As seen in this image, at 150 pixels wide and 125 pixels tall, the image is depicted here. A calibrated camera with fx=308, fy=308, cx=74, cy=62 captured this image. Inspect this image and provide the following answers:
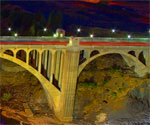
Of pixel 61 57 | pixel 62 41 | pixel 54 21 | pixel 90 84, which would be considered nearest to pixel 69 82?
pixel 61 57

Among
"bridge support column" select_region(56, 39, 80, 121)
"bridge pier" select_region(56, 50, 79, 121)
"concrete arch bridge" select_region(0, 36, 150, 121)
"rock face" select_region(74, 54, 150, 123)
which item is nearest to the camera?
"concrete arch bridge" select_region(0, 36, 150, 121)

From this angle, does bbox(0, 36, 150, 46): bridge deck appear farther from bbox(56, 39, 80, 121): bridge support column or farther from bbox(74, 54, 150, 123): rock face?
bbox(74, 54, 150, 123): rock face

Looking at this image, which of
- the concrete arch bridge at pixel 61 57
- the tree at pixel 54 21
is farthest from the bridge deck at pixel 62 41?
the tree at pixel 54 21

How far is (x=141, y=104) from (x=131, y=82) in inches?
106

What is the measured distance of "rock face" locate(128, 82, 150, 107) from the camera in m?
33.5

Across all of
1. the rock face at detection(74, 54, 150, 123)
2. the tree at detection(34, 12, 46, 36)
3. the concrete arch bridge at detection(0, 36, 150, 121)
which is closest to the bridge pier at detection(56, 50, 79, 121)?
the concrete arch bridge at detection(0, 36, 150, 121)

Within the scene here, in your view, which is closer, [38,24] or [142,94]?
[142,94]

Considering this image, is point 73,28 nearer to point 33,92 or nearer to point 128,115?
point 33,92

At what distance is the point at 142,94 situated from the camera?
33812 mm

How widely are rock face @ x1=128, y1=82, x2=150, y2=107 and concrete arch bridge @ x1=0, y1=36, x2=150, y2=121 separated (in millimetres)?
4276

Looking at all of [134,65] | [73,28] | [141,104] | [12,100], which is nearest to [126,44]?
[134,65]

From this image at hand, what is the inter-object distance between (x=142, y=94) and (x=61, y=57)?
10.9 m

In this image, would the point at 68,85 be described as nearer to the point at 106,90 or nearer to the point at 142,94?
the point at 106,90

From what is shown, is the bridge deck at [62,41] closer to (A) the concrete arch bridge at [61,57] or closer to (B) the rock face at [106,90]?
(A) the concrete arch bridge at [61,57]
